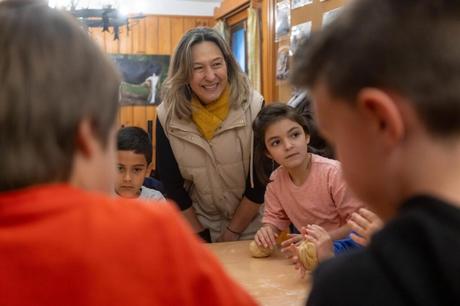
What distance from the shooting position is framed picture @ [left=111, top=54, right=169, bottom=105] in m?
6.27

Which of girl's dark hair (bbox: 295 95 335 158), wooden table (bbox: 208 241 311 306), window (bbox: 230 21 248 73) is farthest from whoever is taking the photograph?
window (bbox: 230 21 248 73)

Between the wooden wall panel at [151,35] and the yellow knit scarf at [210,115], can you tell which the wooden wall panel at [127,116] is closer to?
the wooden wall panel at [151,35]

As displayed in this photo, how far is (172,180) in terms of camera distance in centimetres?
223

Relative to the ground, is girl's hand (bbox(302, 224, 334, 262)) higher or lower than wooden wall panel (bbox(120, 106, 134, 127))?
lower

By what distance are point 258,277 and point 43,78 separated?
112 centimetres

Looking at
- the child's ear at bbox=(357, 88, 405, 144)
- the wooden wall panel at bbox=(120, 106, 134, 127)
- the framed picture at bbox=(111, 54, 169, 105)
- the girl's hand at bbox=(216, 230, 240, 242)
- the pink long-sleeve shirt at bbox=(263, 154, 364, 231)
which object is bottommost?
the girl's hand at bbox=(216, 230, 240, 242)

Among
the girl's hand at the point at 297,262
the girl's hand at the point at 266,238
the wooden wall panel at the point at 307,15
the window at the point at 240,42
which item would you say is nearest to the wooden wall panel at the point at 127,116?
the window at the point at 240,42

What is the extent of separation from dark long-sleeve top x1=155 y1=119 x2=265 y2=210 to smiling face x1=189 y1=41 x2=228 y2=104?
0.23m

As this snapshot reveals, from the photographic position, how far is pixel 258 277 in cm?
156

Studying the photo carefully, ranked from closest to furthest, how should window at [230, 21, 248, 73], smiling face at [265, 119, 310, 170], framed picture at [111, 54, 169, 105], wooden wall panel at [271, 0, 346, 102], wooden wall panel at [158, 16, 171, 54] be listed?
smiling face at [265, 119, 310, 170], wooden wall panel at [271, 0, 346, 102], window at [230, 21, 248, 73], framed picture at [111, 54, 169, 105], wooden wall panel at [158, 16, 171, 54]

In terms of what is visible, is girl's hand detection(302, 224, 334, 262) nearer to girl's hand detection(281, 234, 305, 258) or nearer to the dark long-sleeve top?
girl's hand detection(281, 234, 305, 258)

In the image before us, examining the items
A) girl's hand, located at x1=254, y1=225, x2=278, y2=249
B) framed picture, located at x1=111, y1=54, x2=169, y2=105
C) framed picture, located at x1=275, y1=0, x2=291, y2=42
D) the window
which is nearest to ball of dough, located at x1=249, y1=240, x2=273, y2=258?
girl's hand, located at x1=254, y1=225, x2=278, y2=249

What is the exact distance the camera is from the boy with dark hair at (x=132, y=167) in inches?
83.4

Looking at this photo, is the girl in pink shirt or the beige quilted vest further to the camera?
the beige quilted vest
